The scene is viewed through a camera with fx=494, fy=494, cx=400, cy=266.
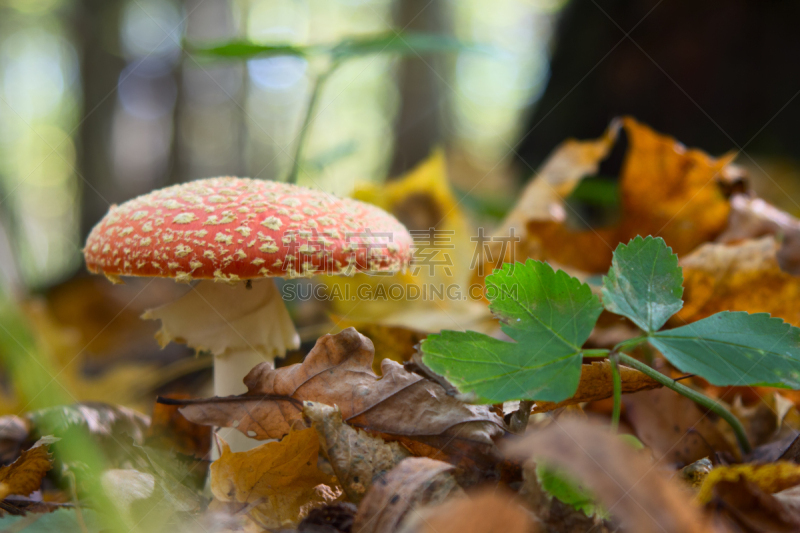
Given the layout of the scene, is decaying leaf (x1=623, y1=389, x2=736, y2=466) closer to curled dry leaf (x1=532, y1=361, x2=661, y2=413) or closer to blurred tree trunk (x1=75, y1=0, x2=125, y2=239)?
curled dry leaf (x1=532, y1=361, x2=661, y2=413)

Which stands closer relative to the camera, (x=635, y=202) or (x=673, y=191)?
(x=673, y=191)

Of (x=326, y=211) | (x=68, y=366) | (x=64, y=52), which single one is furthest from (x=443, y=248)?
(x=64, y=52)

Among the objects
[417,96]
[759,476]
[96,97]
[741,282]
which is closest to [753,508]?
[759,476]

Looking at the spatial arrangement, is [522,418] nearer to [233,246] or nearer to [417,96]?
[233,246]

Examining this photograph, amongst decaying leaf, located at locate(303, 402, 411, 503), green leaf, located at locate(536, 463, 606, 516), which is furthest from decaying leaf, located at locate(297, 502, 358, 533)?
green leaf, located at locate(536, 463, 606, 516)

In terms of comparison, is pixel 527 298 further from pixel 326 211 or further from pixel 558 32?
pixel 558 32

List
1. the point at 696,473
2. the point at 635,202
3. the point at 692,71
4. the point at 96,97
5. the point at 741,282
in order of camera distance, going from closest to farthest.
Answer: the point at 696,473, the point at 741,282, the point at 635,202, the point at 692,71, the point at 96,97

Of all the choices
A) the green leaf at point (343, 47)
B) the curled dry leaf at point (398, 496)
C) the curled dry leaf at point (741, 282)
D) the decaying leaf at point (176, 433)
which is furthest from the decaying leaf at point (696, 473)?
the green leaf at point (343, 47)
